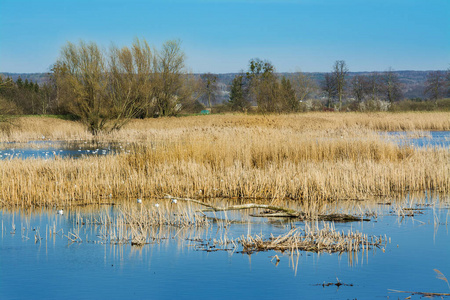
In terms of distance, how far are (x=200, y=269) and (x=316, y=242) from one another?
1.75 meters

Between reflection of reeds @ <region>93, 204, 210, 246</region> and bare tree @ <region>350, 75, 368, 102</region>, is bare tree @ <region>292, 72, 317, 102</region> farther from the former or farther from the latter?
reflection of reeds @ <region>93, 204, 210, 246</region>

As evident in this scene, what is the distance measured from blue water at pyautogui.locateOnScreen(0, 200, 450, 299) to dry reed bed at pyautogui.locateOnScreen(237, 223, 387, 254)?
0.44 ft

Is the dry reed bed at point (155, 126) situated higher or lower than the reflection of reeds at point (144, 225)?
higher

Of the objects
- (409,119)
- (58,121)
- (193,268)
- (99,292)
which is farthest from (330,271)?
(58,121)

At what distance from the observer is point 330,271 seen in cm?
618

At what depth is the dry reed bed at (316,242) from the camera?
696 centimetres

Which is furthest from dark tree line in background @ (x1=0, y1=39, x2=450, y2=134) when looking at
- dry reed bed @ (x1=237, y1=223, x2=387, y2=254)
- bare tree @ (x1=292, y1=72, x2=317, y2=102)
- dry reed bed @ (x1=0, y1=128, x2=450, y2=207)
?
dry reed bed @ (x1=237, y1=223, x2=387, y2=254)

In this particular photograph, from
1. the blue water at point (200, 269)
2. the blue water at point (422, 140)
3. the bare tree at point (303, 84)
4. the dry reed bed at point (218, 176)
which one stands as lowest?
the blue water at point (200, 269)

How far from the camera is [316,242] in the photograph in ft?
23.5

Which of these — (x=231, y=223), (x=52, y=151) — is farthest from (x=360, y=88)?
(x=231, y=223)

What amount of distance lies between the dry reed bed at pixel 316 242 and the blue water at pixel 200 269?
0.44ft

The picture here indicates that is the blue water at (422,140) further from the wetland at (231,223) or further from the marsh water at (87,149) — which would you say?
the wetland at (231,223)

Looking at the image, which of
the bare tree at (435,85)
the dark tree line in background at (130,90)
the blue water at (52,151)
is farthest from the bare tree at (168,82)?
the bare tree at (435,85)

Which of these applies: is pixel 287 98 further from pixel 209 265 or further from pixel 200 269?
pixel 200 269
